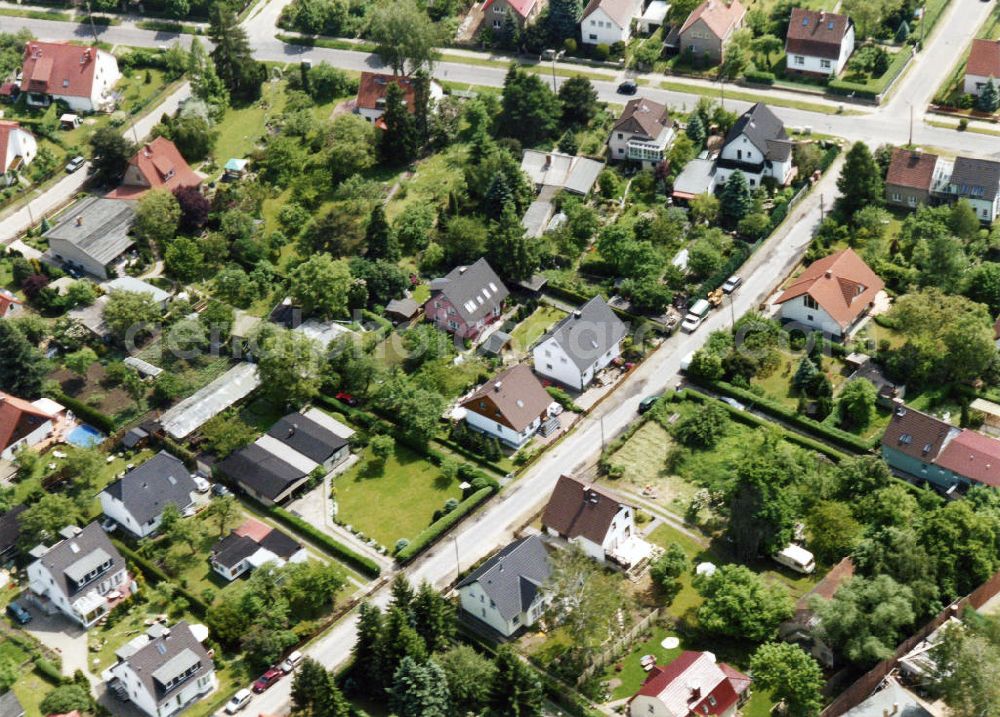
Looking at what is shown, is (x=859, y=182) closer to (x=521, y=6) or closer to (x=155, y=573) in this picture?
(x=521, y=6)

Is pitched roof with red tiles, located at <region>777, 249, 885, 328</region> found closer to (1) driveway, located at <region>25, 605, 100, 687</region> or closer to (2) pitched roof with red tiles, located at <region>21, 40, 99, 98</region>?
(1) driveway, located at <region>25, 605, 100, 687</region>

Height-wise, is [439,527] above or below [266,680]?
above

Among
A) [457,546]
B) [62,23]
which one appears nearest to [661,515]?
[457,546]

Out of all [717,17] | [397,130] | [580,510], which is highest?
[717,17]

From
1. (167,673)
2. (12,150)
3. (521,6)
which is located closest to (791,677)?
(167,673)

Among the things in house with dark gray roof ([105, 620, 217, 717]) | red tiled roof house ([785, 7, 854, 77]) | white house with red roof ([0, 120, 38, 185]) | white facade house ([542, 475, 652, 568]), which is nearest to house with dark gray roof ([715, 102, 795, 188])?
red tiled roof house ([785, 7, 854, 77])

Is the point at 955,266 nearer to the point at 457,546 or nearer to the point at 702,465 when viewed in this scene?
the point at 702,465

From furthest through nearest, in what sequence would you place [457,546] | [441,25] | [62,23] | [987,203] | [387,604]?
[62,23]
[441,25]
[987,203]
[457,546]
[387,604]
